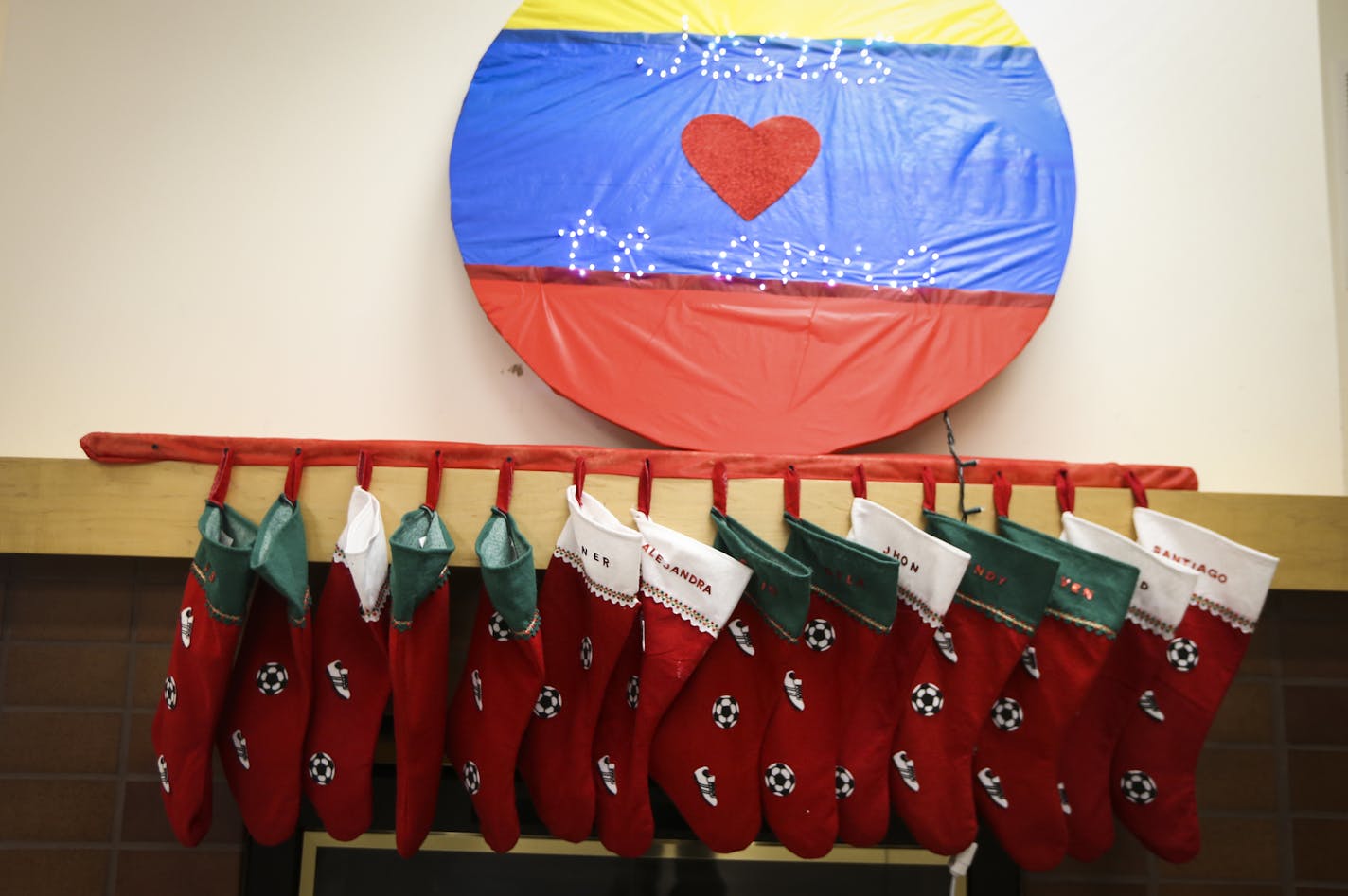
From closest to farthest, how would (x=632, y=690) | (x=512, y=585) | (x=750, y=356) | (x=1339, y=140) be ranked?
(x=512, y=585) < (x=632, y=690) < (x=750, y=356) < (x=1339, y=140)

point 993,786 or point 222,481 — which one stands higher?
point 222,481

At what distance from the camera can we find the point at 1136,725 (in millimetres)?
1061

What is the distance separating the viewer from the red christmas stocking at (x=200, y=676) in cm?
97

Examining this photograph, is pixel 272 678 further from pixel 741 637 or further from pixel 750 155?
pixel 750 155

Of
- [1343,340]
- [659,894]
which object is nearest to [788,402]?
[659,894]

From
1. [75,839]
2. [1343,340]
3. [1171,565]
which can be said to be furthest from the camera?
[1343,340]

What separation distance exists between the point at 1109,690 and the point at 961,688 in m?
0.23

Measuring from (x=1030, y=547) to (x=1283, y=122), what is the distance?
92cm

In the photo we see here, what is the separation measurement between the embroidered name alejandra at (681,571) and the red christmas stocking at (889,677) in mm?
237

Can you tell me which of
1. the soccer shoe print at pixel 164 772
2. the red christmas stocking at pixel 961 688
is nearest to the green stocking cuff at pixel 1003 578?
the red christmas stocking at pixel 961 688

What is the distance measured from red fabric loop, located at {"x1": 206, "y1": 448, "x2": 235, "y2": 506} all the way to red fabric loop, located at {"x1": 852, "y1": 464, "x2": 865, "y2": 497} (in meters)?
0.84

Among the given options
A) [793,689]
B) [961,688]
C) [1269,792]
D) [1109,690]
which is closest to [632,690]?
[793,689]

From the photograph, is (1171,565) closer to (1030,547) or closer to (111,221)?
(1030,547)

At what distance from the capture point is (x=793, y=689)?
1022 millimetres
